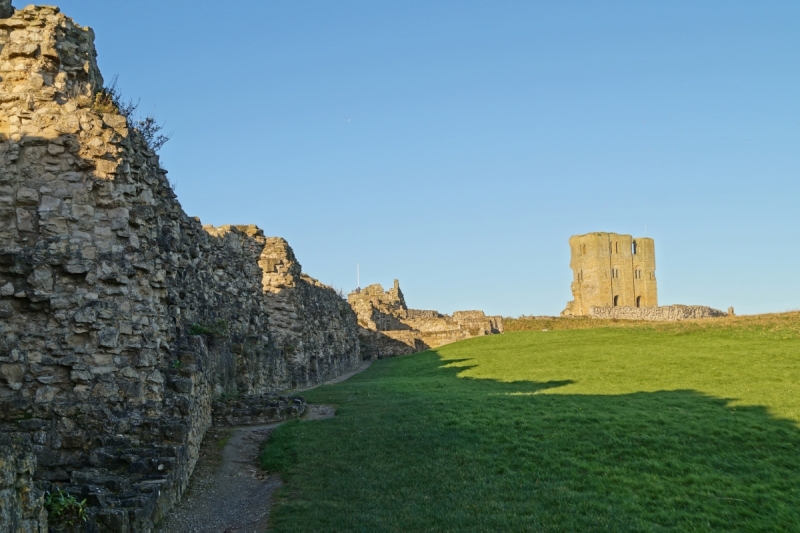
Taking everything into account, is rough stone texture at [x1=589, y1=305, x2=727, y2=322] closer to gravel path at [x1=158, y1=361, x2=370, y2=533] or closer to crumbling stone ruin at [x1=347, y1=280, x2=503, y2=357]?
crumbling stone ruin at [x1=347, y1=280, x2=503, y2=357]

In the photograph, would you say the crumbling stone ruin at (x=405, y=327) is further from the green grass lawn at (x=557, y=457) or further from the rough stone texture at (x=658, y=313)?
the green grass lawn at (x=557, y=457)

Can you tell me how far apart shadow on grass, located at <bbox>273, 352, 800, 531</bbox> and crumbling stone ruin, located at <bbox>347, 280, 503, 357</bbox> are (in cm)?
3230

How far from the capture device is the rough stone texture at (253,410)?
13.9 m

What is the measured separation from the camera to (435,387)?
20422 millimetres

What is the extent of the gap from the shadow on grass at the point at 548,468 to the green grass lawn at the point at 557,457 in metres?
0.03

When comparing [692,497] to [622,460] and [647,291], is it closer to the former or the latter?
[622,460]

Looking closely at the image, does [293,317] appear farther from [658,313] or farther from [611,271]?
[611,271]

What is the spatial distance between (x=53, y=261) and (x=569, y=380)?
1516cm

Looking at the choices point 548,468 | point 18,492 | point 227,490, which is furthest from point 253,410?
point 18,492

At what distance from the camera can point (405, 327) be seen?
54625 millimetres

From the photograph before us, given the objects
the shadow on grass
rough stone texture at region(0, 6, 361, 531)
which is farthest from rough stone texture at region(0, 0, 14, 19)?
the shadow on grass

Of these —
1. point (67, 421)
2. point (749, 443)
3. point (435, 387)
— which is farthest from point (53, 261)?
point (435, 387)

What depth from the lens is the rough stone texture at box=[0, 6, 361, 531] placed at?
824 centimetres

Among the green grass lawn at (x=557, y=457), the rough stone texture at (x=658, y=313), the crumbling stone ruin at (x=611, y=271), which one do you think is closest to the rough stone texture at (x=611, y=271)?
the crumbling stone ruin at (x=611, y=271)
